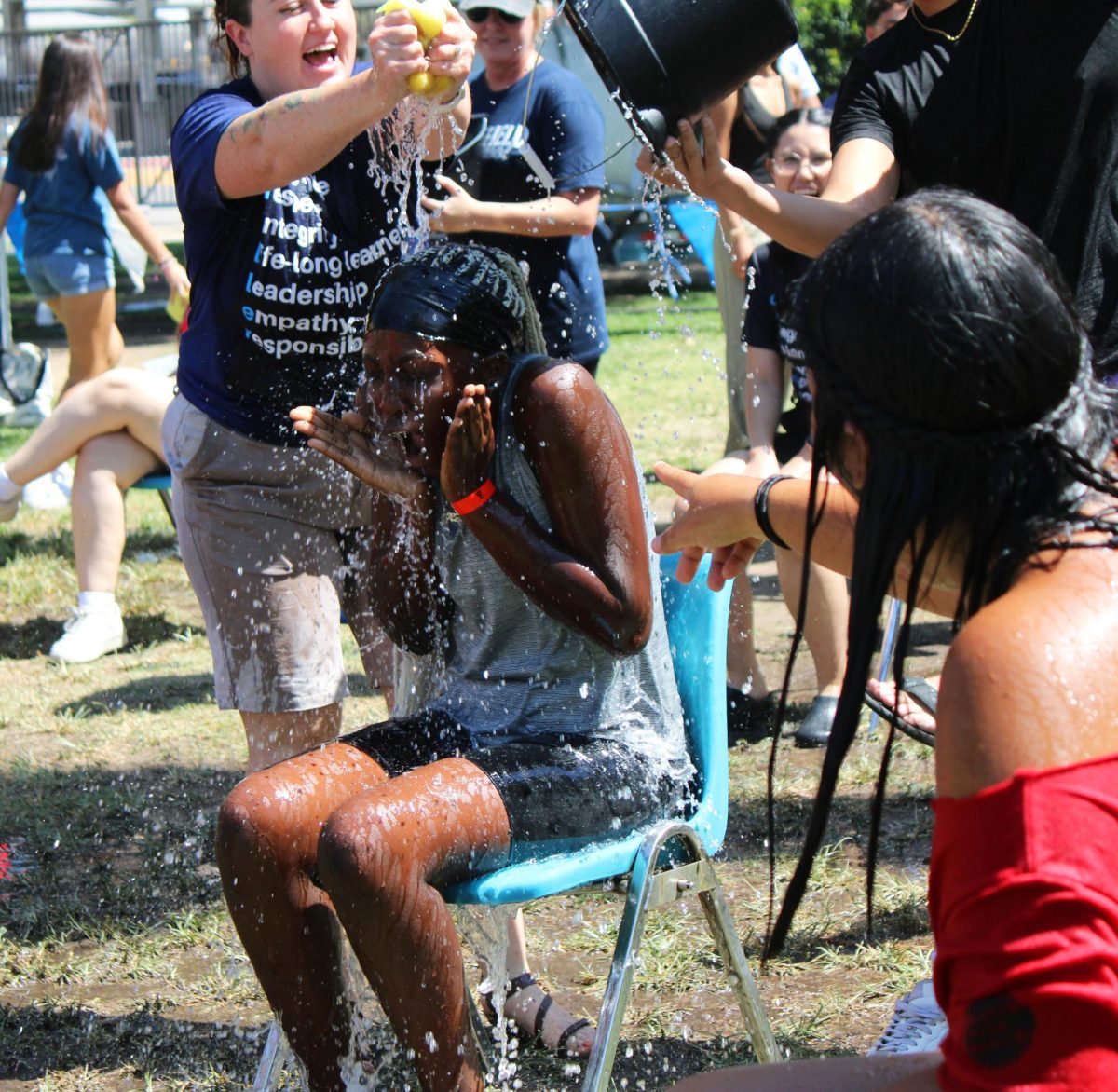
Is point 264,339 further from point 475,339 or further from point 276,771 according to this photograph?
point 276,771

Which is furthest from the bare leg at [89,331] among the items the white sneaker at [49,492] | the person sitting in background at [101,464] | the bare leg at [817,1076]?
→ the bare leg at [817,1076]

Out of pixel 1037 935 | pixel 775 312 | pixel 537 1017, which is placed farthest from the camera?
pixel 775 312

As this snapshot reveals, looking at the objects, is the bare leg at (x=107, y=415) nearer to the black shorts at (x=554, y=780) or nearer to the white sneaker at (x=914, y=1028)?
the black shorts at (x=554, y=780)

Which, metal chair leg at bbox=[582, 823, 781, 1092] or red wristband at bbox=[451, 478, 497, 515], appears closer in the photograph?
metal chair leg at bbox=[582, 823, 781, 1092]

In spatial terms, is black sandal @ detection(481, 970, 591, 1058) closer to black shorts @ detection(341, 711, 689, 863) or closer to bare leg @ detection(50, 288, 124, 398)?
black shorts @ detection(341, 711, 689, 863)

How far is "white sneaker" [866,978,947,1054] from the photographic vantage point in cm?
244

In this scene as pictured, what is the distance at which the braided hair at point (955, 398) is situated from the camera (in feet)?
4.50

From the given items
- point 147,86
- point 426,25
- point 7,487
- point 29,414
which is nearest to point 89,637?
point 7,487

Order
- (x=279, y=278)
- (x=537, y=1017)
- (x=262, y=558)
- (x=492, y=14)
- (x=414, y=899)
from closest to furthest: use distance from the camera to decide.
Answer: (x=414, y=899) → (x=537, y=1017) → (x=279, y=278) → (x=262, y=558) → (x=492, y=14)

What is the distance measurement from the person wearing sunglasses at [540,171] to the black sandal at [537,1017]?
2148 millimetres

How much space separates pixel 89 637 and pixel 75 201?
309 centimetres

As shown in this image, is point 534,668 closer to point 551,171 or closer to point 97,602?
point 551,171

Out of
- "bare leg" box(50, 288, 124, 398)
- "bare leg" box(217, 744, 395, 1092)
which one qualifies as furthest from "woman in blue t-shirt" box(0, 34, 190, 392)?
"bare leg" box(217, 744, 395, 1092)

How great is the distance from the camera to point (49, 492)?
293 inches
